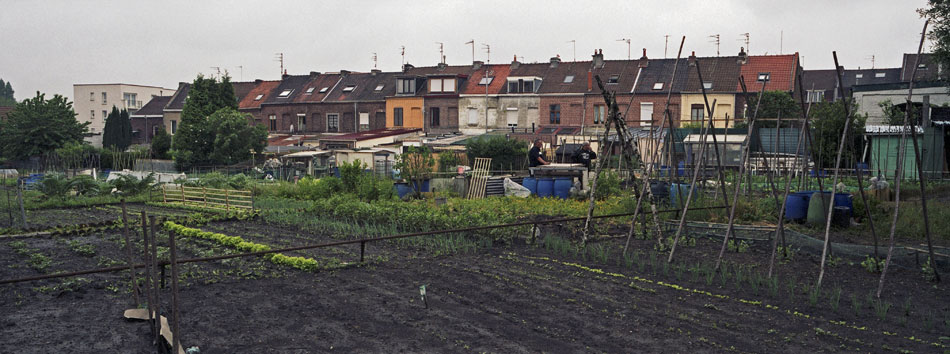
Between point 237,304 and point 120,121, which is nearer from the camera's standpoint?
point 237,304

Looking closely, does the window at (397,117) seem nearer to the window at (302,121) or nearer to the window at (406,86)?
the window at (406,86)

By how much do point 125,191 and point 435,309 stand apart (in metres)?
20.0

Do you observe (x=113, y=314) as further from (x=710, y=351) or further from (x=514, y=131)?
(x=514, y=131)

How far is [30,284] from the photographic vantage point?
9.39 metres

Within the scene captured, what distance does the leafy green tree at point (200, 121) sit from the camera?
37.5 metres

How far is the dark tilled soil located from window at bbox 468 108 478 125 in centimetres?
3393

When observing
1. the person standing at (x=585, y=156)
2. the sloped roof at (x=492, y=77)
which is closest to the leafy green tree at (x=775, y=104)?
the sloped roof at (x=492, y=77)

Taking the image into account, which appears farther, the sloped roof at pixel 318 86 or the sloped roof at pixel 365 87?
the sloped roof at pixel 318 86

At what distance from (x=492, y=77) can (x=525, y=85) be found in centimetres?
297

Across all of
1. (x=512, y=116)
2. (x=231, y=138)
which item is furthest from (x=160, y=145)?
(x=512, y=116)

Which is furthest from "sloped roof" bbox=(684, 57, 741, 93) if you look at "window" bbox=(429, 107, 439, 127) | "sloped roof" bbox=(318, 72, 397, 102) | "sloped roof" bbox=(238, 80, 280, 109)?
"sloped roof" bbox=(238, 80, 280, 109)

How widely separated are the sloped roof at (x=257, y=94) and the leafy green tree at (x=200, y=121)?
694 centimetres

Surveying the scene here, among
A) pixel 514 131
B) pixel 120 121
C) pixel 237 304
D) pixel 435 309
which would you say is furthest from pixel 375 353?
pixel 120 121

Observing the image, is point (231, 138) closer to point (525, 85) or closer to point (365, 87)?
point (365, 87)
